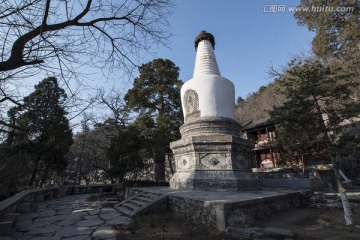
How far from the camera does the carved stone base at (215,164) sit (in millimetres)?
9062

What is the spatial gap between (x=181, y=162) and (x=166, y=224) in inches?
194

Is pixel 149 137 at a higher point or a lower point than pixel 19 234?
higher

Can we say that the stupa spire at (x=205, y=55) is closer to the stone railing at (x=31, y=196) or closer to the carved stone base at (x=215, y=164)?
the carved stone base at (x=215, y=164)

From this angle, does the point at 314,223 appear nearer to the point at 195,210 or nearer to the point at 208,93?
the point at 195,210

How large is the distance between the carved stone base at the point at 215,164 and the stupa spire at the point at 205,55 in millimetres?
4085

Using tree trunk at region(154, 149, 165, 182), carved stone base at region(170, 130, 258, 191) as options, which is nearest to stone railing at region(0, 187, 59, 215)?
carved stone base at region(170, 130, 258, 191)

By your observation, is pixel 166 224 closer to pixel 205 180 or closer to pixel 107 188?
pixel 205 180

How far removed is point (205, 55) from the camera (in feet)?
41.2

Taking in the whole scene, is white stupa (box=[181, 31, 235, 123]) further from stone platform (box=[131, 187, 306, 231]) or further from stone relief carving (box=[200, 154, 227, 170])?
stone platform (box=[131, 187, 306, 231])

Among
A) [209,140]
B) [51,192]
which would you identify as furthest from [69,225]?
[51,192]

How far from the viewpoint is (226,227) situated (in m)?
4.96

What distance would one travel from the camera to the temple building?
9.34 m

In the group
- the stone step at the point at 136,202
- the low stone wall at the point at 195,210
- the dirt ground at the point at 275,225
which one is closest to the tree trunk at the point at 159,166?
the stone step at the point at 136,202

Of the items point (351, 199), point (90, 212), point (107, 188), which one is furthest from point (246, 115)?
point (90, 212)
